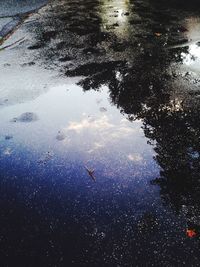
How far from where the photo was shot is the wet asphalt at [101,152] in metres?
2.40

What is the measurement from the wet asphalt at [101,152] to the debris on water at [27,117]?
0.04ft

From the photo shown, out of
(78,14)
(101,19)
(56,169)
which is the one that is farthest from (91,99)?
(78,14)

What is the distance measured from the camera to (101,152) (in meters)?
3.31

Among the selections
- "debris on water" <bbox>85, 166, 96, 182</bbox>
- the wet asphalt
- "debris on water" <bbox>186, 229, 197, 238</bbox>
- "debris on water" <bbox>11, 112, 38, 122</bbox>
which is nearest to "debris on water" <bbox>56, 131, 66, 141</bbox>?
the wet asphalt

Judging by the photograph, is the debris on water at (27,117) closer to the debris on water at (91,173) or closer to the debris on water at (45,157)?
the debris on water at (45,157)

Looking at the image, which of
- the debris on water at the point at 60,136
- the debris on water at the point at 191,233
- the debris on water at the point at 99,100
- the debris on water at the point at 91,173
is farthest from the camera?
the debris on water at the point at 99,100

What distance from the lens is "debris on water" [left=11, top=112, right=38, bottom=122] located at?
391cm

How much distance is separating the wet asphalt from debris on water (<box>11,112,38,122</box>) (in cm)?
1

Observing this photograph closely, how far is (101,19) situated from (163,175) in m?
5.94

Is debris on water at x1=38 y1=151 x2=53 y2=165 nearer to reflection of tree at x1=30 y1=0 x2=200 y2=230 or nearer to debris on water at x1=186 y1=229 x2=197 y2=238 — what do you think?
reflection of tree at x1=30 y1=0 x2=200 y2=230

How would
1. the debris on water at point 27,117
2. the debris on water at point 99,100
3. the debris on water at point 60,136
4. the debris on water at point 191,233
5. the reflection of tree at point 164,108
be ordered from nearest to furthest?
the debris on water at point 191,233
the reflection of tree at point 164,108
the debris on water at point 60,136
the debris on water at point 27,117
the debris on water at point 99,100

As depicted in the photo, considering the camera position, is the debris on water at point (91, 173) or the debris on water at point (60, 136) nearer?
the debris on water at point (91, 173)

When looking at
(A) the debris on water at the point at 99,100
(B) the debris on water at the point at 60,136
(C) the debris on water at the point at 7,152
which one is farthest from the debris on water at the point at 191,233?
(A) the debris on water at the point at 99,100

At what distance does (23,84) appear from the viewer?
15.5 feet
